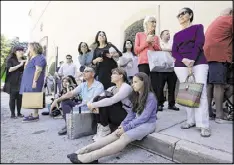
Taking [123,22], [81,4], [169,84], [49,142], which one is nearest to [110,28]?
[123,22]

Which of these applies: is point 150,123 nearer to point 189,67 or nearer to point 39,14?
point 189,67

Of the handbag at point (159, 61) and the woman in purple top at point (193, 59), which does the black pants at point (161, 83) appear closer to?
the handbag at point (159, 61)

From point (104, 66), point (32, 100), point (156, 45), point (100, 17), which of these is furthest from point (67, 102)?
point (100, 17)

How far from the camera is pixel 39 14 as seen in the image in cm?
2061

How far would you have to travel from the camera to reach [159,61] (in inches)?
167

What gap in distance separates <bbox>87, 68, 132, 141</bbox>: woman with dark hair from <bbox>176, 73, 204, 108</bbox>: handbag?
718mm

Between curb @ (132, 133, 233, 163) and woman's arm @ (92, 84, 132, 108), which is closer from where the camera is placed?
curb @ (132, 133, 233, 163)

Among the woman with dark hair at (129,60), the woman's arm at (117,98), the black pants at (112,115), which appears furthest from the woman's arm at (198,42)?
the woman with dark hair at (129,60)

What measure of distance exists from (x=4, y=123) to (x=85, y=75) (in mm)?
2640

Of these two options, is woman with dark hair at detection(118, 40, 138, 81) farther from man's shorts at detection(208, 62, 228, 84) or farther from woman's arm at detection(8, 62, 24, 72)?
woman's arm at detection(8, 62, 24, 72)

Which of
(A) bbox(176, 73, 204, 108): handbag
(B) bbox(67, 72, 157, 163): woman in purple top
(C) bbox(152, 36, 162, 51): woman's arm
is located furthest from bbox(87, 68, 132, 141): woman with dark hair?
(C) bbox(152, 36, 162, 51): woman's arm

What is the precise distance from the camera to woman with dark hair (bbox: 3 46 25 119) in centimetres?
583

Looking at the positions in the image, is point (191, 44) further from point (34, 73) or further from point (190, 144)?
point (34, 73)

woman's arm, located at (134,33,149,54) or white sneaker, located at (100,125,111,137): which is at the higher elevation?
woman's arm, located at (134,33,149,54)
